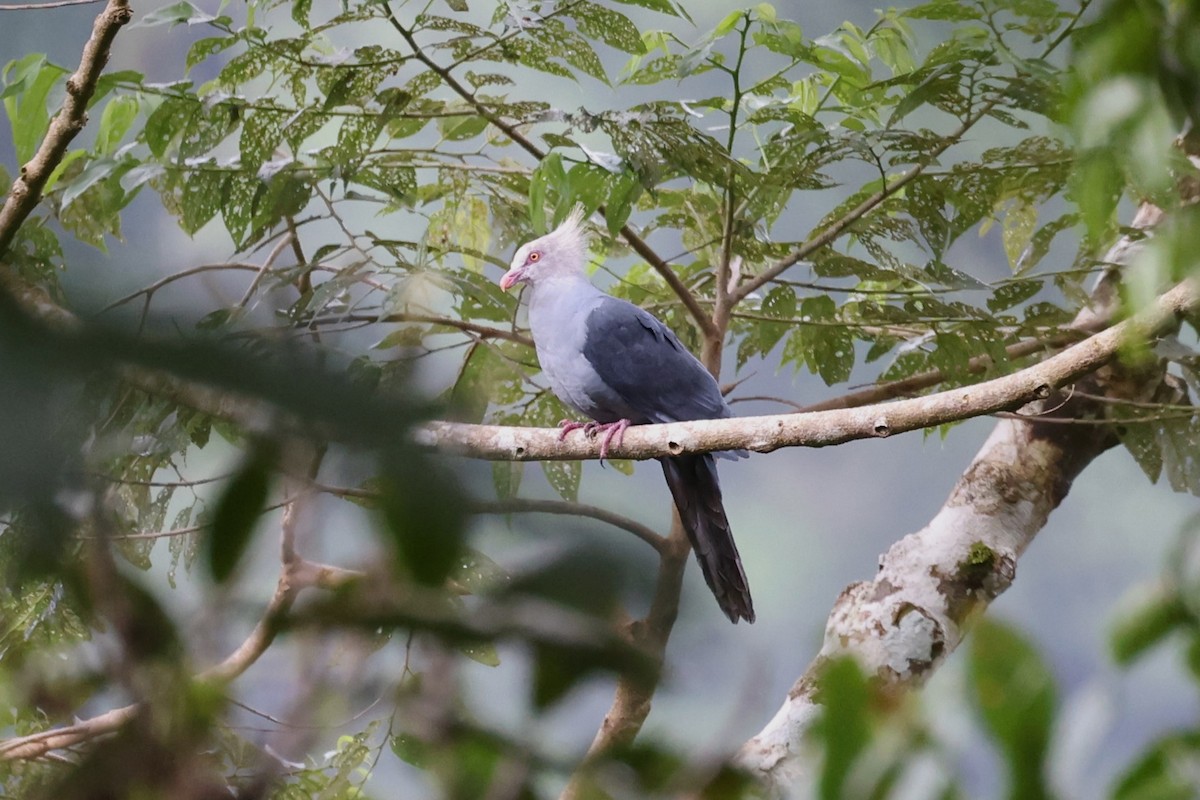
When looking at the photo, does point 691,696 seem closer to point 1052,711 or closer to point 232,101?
point 1052,711

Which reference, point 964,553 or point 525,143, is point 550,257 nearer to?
point 525,143

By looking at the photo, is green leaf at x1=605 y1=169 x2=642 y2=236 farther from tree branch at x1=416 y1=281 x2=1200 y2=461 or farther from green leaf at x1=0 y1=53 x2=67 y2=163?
green leaf at x1=0 y1=53 x2=67 y2=163

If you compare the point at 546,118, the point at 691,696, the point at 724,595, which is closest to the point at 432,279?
the point at 546,118

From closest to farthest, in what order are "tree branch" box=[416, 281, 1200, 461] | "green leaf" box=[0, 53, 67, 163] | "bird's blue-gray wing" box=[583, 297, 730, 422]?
"tree branch" box=[416, 281, 1200, 461]
"green leaf" box=[0, 53, 67, 163]
"bird's blue-gray wing" box=[583, 297, 730, 422]

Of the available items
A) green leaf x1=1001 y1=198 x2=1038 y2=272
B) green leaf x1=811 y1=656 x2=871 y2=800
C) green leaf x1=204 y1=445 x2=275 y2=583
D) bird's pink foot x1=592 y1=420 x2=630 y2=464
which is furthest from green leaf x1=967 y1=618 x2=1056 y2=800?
green leaf x1=1001 y1=198 x2=1038 y2=272

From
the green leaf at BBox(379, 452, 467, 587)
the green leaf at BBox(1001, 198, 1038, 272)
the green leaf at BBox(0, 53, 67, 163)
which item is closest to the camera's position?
the green leaf at BBox(379, 452, 467, 587)

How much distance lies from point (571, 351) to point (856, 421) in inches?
27.0

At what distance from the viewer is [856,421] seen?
4.00 feet

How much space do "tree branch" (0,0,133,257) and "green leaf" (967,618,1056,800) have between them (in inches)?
45.5

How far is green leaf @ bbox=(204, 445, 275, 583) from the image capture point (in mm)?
223

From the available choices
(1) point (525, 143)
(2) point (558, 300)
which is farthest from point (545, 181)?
(2) point (558, 300)

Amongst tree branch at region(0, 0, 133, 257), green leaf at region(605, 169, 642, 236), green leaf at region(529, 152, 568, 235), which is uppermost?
green leaf at region(605, 169, 642, 236)

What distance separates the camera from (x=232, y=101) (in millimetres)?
1577

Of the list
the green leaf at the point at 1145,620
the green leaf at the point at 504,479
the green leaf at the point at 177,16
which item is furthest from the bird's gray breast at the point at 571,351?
the green leaf at the point at 1145,620
